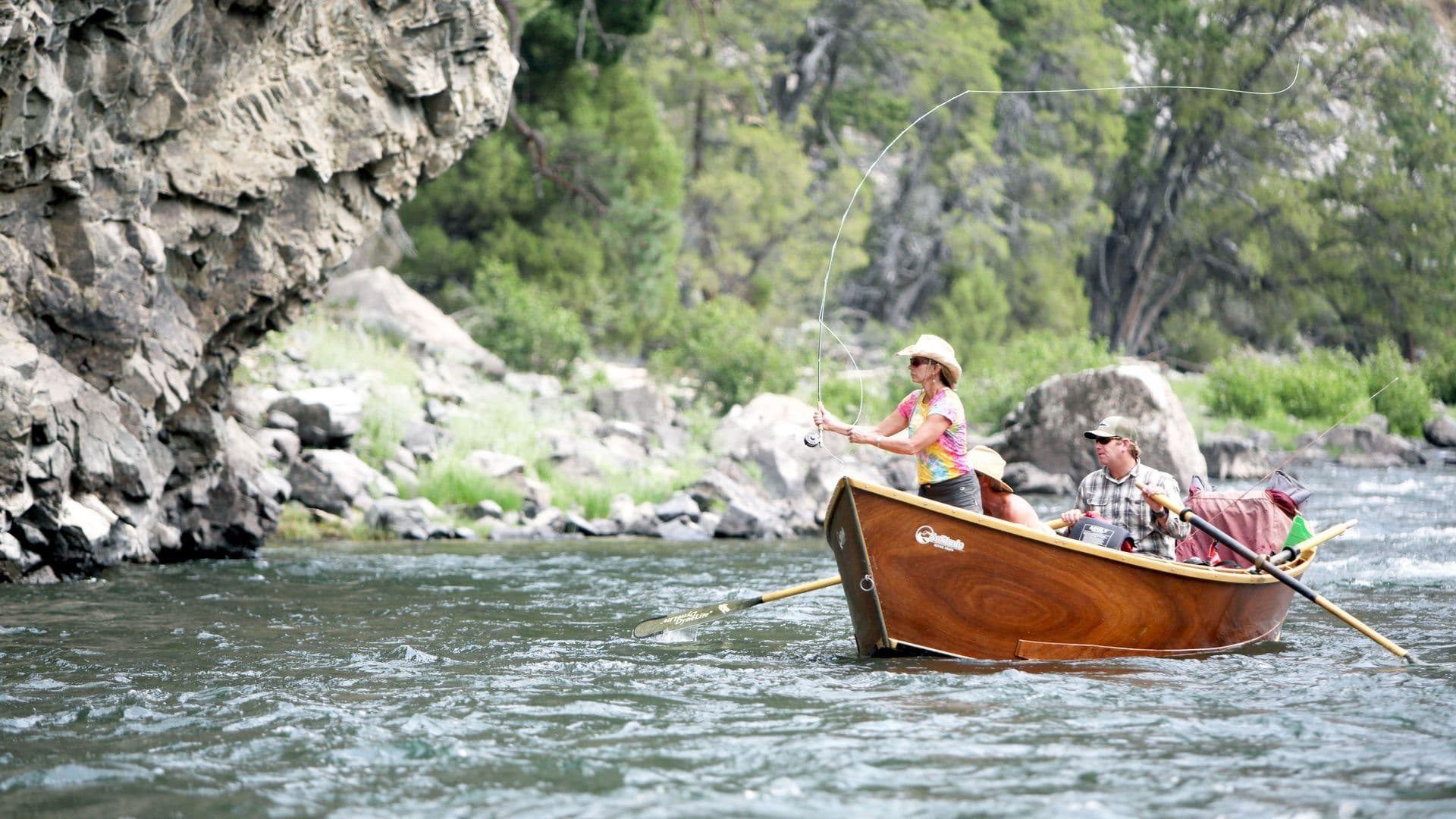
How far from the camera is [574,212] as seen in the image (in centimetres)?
2623

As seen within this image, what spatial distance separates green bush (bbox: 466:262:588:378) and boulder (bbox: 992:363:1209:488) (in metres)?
6.72

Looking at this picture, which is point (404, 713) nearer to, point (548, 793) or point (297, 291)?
point (548, 793)

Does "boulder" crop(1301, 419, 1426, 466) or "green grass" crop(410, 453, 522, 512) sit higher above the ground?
"boulder" crop(1301, 419, 1426, 466)

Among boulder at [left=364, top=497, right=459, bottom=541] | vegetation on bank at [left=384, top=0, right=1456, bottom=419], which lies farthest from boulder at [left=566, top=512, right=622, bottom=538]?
vegetation on bank at [left=384, top=0, right=1456, bottom=419]

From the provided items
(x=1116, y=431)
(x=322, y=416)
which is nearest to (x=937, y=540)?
(x=1116, y=431)

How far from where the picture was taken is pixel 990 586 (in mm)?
7211

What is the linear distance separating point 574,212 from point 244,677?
20.0 m

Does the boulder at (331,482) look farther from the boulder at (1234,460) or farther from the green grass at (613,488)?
the boulder at (1234,460)

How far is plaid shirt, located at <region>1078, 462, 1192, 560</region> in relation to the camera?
8.24 meters

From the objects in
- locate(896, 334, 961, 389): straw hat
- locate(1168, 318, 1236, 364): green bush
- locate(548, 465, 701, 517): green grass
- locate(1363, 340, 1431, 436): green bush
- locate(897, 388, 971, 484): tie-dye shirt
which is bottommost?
locate(548, 465, 701, 517): green grass

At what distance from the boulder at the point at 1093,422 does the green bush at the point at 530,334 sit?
672 centimetres

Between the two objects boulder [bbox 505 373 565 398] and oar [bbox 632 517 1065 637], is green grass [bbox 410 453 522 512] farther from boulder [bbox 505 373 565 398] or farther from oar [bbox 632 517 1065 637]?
oar [bbox 632 517 1065 637]

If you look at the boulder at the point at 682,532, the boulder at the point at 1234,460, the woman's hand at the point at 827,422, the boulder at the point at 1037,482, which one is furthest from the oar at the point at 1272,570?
the boulder at the point at 1234,460

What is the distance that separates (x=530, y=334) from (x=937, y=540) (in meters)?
16.0
